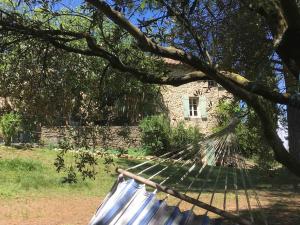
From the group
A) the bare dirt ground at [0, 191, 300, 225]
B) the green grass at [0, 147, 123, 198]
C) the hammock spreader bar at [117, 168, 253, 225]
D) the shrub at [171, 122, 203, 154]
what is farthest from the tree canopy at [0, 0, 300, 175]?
the shrub at [171, 122, 203, 154]

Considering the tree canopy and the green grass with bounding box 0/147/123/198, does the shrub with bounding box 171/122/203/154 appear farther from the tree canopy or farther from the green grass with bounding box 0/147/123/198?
the tree canopy

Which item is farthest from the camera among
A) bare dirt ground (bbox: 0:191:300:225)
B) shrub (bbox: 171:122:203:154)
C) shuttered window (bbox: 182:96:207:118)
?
shuttered window (bbox: 182:96:207:118)

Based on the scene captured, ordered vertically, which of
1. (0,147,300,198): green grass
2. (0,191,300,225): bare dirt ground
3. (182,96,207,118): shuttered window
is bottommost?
(0,191,300,225): bare dirt ground

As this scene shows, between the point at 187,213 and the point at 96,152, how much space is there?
1716mm

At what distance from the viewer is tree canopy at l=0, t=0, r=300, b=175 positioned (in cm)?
349

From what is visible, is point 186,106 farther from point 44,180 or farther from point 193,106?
point 44,180

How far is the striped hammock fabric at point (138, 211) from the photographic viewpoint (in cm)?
347

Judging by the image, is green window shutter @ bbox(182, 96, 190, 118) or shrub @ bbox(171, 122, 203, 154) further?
green window shutter @ bbox(182, 96, 190, 118)

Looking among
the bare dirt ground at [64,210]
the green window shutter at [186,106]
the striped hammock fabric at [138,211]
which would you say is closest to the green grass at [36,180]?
the bare dirt ground at [64,210]

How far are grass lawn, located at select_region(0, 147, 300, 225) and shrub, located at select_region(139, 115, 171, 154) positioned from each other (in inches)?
183

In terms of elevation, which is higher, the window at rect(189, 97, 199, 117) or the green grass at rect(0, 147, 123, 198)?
the window at rect(189, 97, 199, 117)

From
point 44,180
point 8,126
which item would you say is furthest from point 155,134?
point 44,180

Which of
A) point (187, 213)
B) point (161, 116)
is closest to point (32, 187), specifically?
point (187, 213)

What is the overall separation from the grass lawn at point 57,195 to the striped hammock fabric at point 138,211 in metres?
2.34
